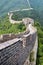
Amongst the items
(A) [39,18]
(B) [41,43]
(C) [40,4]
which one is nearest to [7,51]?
(B) [41,43]

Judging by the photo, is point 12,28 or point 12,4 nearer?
point 12,28

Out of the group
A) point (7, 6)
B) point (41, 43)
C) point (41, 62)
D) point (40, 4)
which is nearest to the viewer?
point (41, 62)

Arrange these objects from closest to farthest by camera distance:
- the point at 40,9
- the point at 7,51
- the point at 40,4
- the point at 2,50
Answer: the point at 2,50 → the point at 7,51 → the point at 40,9 → the point at 40,4

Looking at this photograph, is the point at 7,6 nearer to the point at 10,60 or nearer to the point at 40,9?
the point at 40,9

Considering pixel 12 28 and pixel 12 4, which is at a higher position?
pixel 12 28

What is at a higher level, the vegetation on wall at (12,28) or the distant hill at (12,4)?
the vegetation on wall at (12,28)

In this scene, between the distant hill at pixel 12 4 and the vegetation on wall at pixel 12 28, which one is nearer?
the vegetation on wall at pixel 12 28

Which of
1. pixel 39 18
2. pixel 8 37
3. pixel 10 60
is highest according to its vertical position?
pixel 10 60

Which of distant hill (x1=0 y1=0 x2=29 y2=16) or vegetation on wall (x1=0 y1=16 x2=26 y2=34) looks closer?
vegetation on wall (x1=0 y1=16 x2=26 y2=34)

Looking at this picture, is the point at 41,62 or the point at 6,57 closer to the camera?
the point at 6,57

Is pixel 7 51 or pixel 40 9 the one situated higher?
pixel 7 51

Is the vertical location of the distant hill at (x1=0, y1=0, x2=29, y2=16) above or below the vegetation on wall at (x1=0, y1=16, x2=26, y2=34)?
below
